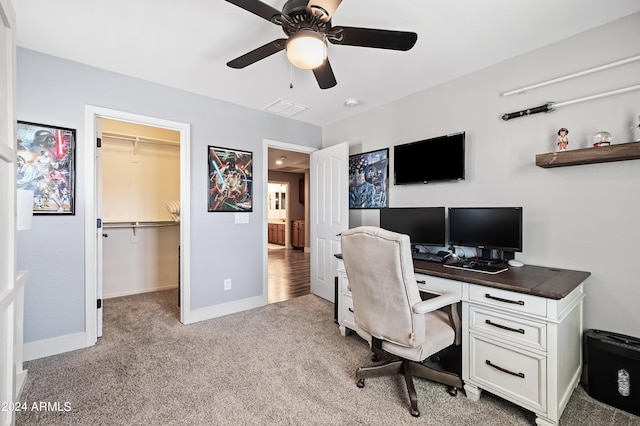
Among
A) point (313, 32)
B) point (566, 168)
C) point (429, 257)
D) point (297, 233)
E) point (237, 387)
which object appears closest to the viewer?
point (313, 32)

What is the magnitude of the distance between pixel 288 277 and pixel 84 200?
3303 mm

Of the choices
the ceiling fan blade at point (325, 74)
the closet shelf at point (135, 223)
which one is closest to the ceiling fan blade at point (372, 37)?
the ceiling fan blade at point (325, 74)

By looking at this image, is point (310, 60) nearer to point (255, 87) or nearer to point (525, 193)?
point (255, 87)

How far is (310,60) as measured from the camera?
162 cm

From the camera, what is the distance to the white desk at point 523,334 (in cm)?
152

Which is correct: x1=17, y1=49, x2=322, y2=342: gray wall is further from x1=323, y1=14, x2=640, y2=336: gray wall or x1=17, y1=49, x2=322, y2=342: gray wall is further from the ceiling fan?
x1=323, y1=14, x2=640, y2=336: gray wall

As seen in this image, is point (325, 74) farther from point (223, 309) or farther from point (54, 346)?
point (54, 346)

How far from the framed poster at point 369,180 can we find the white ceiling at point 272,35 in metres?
0.83

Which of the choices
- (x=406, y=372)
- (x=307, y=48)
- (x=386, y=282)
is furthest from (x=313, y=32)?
(x=406, y=372)

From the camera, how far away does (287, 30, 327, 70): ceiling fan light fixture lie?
1.54 metres

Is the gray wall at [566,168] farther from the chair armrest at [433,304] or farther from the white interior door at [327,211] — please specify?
the white interior door at [327,211]

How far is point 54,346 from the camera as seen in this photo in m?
2.37

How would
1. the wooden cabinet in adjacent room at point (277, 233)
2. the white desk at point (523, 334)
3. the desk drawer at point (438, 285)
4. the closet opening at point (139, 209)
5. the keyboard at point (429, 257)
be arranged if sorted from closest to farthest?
the white desk at point (523, 334), the desk drawer at point (438, 285), the keyboard at point (429, 257), the closet opening at point (139, 209), the wooden cabinet in adjacent room at point (277, 233)

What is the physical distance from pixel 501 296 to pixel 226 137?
3.07 metres
